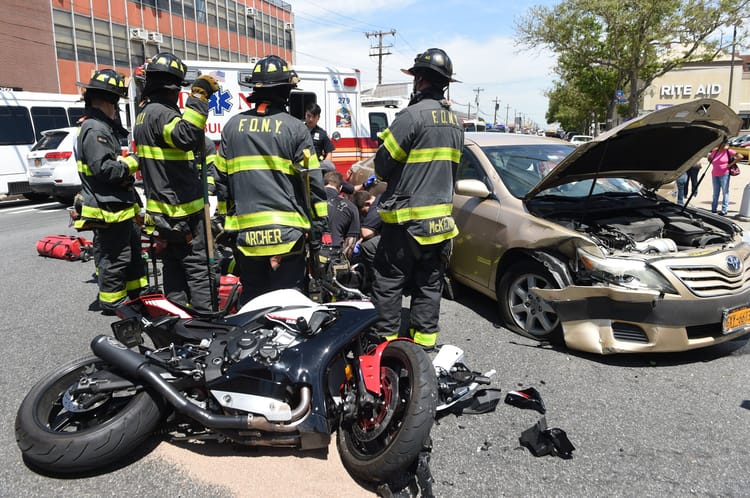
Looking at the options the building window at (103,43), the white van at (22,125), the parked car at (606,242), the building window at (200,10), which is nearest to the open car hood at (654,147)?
Result: the parked car at (606,242)

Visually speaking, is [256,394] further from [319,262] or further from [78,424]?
[319,262]

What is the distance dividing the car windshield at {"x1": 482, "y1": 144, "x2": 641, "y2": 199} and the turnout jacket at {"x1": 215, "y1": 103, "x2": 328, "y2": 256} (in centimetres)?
216

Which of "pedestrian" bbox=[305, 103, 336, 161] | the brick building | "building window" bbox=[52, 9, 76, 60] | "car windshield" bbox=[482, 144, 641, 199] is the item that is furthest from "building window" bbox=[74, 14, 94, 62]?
"car windshield" bbox=[482, 144, 641, 199]

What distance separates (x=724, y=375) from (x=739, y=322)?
0.39 metres

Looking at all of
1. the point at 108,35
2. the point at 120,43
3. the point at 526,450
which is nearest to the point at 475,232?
the point at 526,450

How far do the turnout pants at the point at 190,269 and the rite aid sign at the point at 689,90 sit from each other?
60.4 m

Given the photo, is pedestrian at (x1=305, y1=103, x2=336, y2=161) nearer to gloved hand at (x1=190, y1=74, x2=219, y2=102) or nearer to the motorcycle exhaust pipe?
gloved hand at (x1=190, y1=74, x2=219, y2=102)

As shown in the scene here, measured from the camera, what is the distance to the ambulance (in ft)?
29.8

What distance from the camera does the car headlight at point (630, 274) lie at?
3.62 m

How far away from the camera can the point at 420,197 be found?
12.0 feet

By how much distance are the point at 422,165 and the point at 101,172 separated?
8.75ft

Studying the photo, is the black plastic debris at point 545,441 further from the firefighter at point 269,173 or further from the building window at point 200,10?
the building window at point 200,10

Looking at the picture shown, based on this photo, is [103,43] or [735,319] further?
[103,43]

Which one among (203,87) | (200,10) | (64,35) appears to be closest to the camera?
(203,87)
